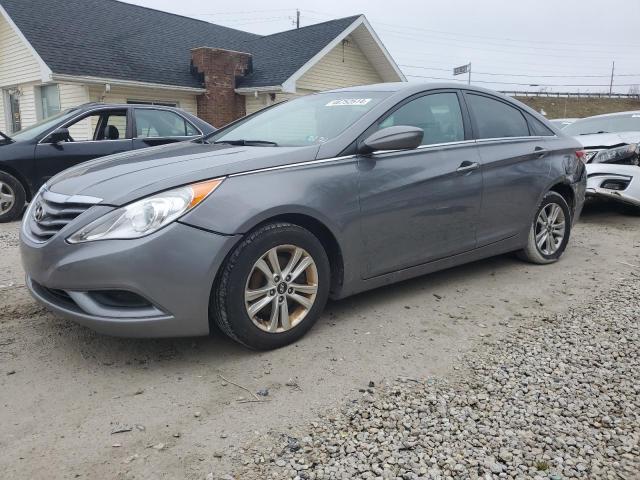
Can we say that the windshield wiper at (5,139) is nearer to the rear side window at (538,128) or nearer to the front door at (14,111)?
the rear side window at (538,128)

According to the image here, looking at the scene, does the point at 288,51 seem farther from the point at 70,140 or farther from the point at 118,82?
the point at 70,140

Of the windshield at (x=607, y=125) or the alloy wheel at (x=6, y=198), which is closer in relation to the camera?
the alloy wheel at (x=6, y=198)

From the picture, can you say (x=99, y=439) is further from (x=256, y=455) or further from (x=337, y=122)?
(x=337, y=122)

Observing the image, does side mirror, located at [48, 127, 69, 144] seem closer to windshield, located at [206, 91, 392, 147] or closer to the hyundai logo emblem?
windshield, located at [206, 91, 392, 147]

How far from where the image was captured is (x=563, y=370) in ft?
9.90

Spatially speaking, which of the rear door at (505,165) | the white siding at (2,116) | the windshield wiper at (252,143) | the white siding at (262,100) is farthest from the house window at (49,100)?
the rear door at (505,165)

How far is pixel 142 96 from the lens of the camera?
15203mm

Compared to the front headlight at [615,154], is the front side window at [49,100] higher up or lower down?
higher up

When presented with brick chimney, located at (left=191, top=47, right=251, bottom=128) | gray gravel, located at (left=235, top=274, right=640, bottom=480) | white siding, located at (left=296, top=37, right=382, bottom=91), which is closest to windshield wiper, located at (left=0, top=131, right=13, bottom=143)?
gray gravel, located at (left=235, top=274, right=640, bottom=480)

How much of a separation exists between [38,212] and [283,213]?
1.48 meters

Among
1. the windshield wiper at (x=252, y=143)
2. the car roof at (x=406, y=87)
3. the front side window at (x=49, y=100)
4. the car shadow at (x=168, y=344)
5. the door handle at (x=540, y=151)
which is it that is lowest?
the car shadow at (x=168, y=344)

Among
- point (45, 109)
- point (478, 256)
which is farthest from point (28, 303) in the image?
point (45, 109)

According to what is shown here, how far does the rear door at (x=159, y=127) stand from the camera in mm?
8086

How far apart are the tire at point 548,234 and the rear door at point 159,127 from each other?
5.34 metres
